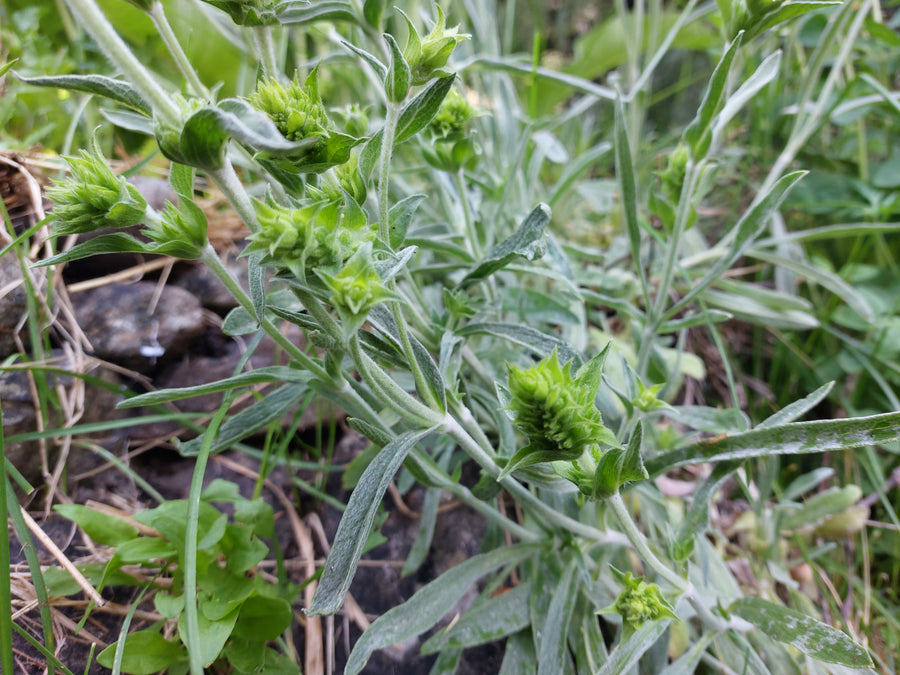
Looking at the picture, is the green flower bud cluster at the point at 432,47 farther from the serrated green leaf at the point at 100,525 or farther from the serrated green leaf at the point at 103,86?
the serrated green leaf at the point at 100,525

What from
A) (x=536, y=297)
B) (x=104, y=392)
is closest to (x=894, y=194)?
(x=536, y=297)

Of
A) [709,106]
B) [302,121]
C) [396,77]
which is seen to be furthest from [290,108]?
[709,106]

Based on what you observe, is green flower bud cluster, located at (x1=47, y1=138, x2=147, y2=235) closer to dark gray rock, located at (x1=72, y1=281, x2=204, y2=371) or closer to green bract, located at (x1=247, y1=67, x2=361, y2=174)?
green bract, located at (x1=247, y1=67, x2=361, y2=174)

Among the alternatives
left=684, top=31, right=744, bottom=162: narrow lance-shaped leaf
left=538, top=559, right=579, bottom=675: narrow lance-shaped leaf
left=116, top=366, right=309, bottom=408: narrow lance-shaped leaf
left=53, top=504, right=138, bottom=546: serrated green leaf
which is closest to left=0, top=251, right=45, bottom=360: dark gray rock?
left=53, top=504, right=138, bottom=546: serrated green leaf

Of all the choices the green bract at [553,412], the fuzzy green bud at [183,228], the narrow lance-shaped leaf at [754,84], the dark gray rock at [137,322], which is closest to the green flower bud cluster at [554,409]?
the green bract at [553,412]

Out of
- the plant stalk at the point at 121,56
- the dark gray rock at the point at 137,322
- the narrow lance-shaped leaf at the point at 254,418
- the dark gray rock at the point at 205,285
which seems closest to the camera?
the plant stalk at the point at 121,56
